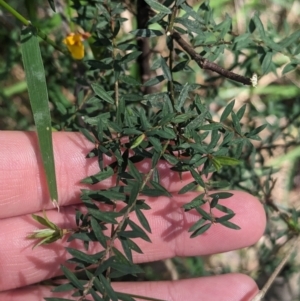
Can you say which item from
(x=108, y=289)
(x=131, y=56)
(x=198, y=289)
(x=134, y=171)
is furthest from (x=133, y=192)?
(x=198, y=289)

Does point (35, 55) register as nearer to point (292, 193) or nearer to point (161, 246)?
point (161, 246)

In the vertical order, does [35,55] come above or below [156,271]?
above

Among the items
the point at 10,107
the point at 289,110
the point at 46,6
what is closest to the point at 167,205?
the point at 289,110

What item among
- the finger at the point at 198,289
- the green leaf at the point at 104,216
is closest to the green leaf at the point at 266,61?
the green leaf at the point at 104,216

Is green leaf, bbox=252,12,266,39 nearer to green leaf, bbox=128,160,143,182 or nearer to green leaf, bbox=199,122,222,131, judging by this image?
green leaf, bbox=199,122,222,131

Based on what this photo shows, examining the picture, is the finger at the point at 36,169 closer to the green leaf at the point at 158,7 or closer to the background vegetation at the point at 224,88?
the background vegetation at the point at 224,88

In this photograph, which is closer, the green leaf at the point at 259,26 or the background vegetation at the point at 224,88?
the green leaf at the point at 259,26

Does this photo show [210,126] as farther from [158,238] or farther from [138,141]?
[158,238]

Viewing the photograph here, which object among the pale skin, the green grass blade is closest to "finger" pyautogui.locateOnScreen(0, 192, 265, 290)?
the pale skin
